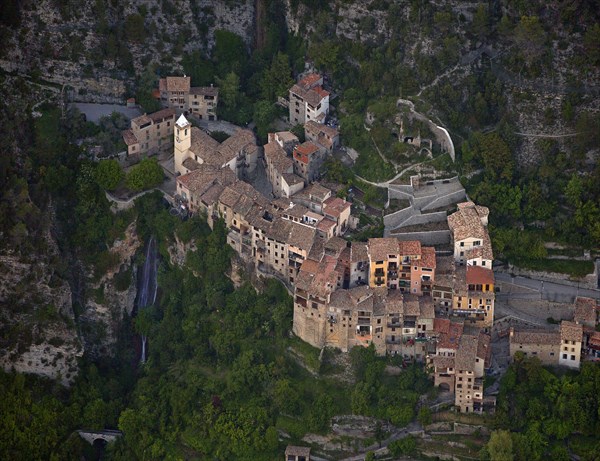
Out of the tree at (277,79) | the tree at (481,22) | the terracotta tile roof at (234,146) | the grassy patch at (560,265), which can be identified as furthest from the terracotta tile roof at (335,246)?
the tree at (481,22)

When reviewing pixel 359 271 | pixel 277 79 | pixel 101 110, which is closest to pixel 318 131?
pixel 277 79

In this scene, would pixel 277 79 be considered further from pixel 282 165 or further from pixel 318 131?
pixel 282 165

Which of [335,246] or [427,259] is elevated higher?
[335,246]

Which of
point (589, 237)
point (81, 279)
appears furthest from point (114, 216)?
point (589, 237)

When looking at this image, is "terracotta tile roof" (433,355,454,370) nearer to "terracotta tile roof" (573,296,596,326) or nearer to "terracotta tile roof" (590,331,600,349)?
"terracotta tile roof" (573,296,596,326)

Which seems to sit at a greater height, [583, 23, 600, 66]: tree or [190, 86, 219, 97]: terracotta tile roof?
[583, 23, 600, 66]: tree

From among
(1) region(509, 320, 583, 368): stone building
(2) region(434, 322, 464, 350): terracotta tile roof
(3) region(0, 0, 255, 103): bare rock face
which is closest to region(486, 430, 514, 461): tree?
(1) region(509, 320, 583, 368): stone building
